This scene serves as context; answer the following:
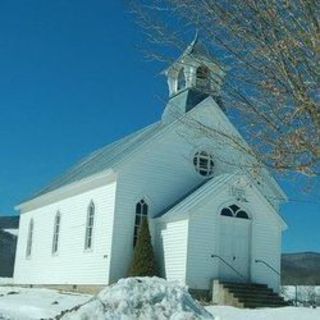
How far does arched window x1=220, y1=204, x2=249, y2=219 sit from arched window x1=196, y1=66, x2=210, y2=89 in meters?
16.5

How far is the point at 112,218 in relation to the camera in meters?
26.7

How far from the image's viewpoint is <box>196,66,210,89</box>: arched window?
9.86 meters

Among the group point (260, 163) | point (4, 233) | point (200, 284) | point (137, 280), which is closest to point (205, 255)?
point (200, 284)

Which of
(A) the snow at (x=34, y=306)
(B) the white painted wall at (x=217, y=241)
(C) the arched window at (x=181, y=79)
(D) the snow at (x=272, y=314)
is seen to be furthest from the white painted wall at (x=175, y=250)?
(D) the snow at (x=272, y=314)

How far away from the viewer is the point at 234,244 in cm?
2666

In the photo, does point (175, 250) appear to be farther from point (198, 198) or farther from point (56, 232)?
point (56, 232)

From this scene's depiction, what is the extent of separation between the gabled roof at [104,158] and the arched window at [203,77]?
1698 centimetres

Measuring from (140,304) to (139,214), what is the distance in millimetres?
15300

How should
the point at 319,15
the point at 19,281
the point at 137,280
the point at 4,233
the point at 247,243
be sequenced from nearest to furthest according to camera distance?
1. the point at 319,15
2. the point at 137,280
3. the point at 247,243
4. the point at 19,281
5. the point at 4,233

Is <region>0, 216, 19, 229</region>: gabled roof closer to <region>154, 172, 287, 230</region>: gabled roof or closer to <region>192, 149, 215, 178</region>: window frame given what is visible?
<region>192, 149, 215, 178</region>: window frame

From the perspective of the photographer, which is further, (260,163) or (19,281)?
Result: (19,281)

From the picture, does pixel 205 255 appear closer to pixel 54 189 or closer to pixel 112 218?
pixel 112 218

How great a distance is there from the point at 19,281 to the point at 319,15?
1176 inches

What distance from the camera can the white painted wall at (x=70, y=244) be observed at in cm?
2711
